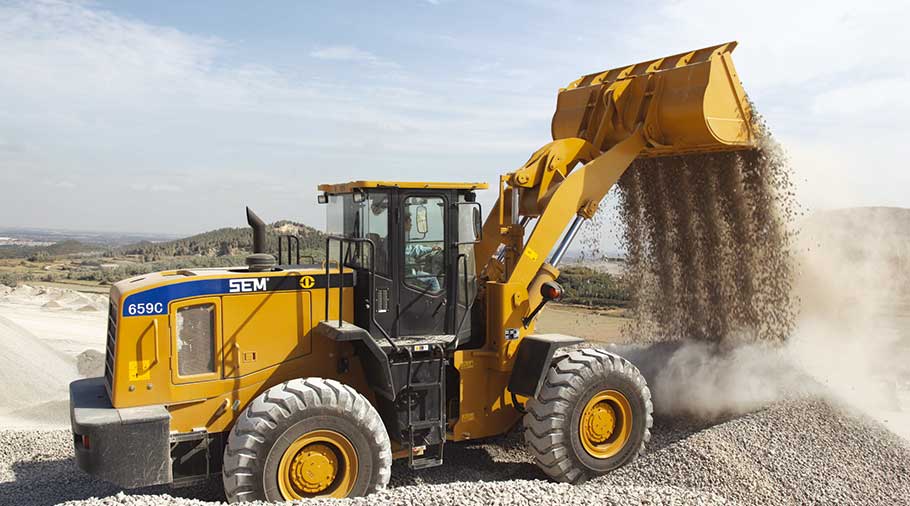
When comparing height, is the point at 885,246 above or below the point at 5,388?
above

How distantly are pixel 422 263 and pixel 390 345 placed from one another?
31.4 inches

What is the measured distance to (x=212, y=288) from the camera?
21.3 ft

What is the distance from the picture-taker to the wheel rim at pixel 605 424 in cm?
739

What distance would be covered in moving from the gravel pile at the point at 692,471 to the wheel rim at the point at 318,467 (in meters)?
0.56

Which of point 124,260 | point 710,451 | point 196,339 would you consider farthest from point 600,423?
point 124,260

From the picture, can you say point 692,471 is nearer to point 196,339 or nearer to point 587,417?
point 587,417

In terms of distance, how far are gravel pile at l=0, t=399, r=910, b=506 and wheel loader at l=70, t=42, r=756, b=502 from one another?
445mm

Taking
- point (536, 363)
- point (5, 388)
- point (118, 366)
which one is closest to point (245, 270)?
point (118, 366)

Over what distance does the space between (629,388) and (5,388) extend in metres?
9.81

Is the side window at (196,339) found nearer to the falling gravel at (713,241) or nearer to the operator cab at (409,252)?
the operator cab at (409,252)

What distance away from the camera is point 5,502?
6844 millimetres

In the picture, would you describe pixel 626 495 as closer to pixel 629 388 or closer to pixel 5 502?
pixel 629 388

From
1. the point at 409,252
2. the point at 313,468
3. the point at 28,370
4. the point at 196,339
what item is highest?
the point at 409,252

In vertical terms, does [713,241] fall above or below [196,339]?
above
